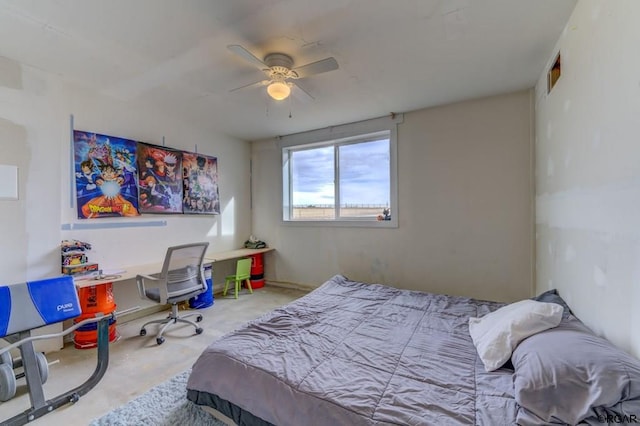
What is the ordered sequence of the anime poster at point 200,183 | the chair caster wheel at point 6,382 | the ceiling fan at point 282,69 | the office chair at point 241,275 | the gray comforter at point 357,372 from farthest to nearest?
the office chair at point 241,275
the anime poster at point 200,183
the ceiling fan at point 282,69
the chair caster wheel at point 6,382
the gray comforter at point 357,372

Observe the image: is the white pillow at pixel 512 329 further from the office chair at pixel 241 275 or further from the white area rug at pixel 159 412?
the office chair at pixel 241 275

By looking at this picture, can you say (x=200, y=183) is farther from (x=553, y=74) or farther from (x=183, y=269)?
(x=553, y=74)

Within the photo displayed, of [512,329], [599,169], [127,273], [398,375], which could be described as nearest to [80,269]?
[127,273]

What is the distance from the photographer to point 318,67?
212 centimetres

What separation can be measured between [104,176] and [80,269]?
3.29ft

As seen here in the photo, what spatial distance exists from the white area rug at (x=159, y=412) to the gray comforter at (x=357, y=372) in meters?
0.17

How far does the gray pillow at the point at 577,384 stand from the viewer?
37.1 inches

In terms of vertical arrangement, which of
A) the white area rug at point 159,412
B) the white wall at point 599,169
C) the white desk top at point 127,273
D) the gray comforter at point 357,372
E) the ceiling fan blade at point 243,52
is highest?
the ceiling fan blade at point 243,52

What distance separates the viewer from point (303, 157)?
4695 millimetres

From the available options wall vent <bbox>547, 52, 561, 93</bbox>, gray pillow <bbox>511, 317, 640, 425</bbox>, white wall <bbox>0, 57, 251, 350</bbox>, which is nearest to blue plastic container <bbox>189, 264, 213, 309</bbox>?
white wall <bbox>0, 57, 251, 350</bbox>

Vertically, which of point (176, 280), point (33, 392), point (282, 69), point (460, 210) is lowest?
point (33, 392)

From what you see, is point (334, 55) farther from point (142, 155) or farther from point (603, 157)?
point (142, 155)

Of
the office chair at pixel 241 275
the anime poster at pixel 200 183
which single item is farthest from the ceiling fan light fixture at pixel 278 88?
the office chair at pixel 241 275

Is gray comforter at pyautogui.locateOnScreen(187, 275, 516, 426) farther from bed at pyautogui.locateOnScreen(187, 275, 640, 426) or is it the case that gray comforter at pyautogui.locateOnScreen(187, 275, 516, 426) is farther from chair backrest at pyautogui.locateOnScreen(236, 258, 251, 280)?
chair backrest at pyautogui.locateOnScreen(236, 258, 251, 280)
